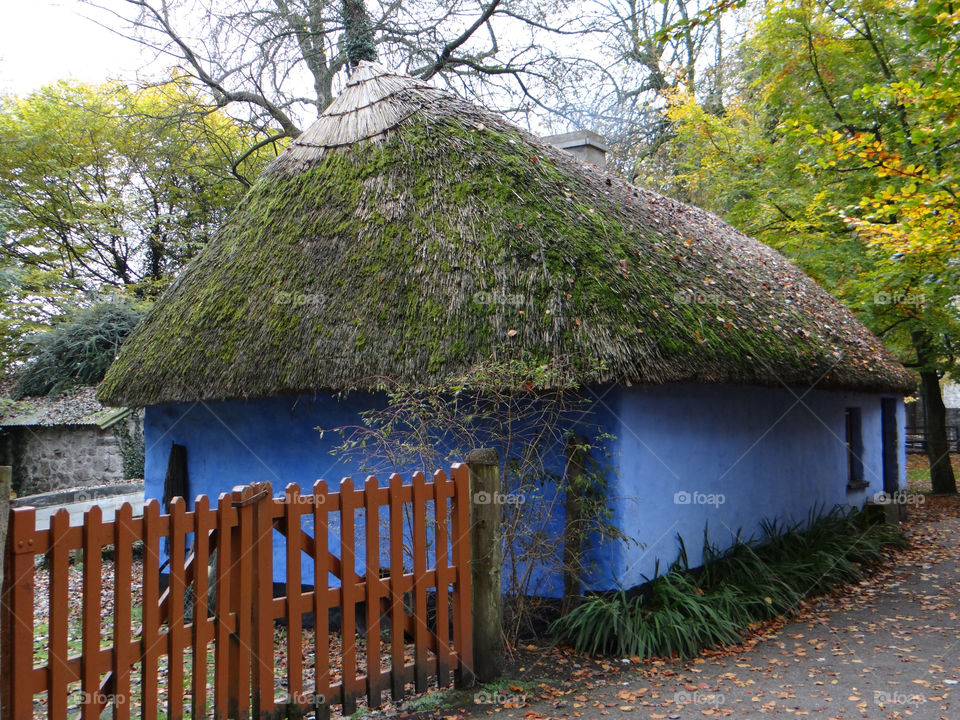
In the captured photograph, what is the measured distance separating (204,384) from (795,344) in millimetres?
6124

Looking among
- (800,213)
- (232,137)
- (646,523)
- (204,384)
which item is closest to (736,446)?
(646,523)

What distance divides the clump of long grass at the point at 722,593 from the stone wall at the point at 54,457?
1553cm

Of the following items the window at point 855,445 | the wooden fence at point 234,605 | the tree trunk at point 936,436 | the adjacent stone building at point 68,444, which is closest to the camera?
the wooden fence at point 234,605

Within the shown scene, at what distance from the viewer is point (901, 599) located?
24.5ft

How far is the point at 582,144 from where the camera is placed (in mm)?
11117

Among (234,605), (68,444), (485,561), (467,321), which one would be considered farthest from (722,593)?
(68,444)

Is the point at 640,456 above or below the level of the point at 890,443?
above

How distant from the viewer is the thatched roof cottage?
6.15m

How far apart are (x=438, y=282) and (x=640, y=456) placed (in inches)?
90.6

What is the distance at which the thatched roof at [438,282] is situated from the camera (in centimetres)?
614

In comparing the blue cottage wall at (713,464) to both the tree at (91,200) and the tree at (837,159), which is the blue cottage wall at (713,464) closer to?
the tree at (837,159)

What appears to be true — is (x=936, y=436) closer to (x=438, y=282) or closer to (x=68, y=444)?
(x=438, y=282)

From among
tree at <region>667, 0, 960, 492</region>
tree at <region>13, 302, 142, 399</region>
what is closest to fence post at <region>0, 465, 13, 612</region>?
tree at <region>667, 0, 960, 492</region>

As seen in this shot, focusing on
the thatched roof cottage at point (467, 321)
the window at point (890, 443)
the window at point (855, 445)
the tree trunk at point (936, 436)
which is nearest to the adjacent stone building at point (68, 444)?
the thatched roof cottage at point (467, 321)
